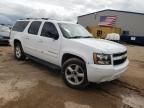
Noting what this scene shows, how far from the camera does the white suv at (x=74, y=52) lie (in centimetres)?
505

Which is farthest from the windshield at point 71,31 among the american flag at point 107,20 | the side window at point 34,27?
the american flag at point 107,20

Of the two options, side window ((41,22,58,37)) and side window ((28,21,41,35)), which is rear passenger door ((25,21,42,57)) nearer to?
side window ((28,21,41,35))

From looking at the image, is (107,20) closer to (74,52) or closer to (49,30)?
(49,30)

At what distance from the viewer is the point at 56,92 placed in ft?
17.3

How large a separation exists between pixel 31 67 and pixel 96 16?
35.3m

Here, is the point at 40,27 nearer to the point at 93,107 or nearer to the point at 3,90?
the point at 3,90

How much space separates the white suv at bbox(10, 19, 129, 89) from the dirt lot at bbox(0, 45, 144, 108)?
0.43 metres

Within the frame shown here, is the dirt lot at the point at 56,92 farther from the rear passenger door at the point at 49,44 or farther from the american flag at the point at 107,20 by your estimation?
the american flag at the point at 107,20

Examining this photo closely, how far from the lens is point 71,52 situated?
559 centimetres

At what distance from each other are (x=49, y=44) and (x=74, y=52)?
1.25m

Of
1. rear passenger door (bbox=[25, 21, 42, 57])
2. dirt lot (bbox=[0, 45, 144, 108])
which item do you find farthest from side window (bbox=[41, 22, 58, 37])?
dirt lot (bbox=[0, 45, 144, 108])

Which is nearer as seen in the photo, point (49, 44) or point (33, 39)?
point (49, 44)

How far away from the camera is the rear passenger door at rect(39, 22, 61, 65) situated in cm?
620

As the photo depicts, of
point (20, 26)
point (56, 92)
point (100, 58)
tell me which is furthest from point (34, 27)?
point (100, 58)
